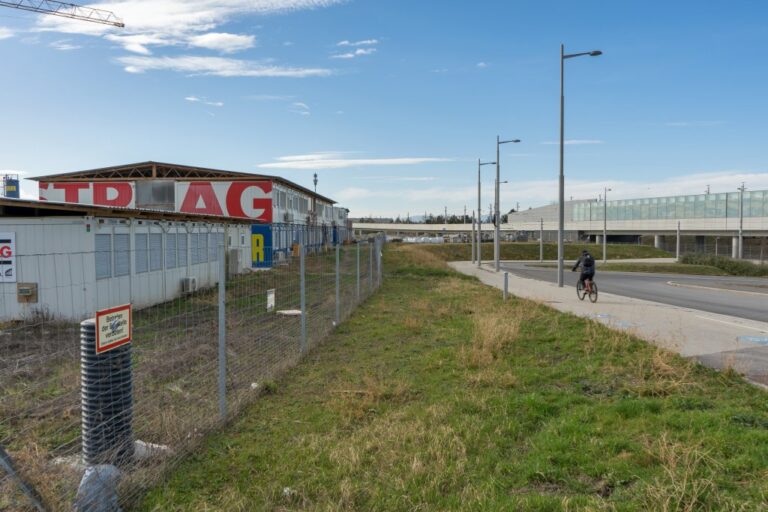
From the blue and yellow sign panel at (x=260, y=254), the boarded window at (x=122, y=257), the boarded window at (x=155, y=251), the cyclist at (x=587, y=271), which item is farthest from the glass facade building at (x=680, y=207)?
the boarded window at (x=122, y=257)

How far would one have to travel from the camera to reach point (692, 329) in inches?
483

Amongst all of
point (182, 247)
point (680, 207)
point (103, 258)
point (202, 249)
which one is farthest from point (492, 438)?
point (680, 207)

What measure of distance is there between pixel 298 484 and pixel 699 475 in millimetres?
3076

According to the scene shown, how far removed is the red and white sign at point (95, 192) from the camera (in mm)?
42344

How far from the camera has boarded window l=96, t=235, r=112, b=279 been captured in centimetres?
1469

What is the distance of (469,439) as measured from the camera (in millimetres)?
5309

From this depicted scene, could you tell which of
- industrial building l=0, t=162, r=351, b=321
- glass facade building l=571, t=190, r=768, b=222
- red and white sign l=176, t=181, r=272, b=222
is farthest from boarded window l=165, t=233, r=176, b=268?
glass facade building l=571, t=190, r=768, b=222

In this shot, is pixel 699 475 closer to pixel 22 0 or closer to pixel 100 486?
pixel 100 486

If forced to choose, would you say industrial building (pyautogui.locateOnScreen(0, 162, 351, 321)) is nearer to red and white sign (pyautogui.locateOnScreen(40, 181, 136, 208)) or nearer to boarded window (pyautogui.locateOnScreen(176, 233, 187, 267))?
boarded window (pyautogui.locateOnScreen(176, 233, 187, 267))

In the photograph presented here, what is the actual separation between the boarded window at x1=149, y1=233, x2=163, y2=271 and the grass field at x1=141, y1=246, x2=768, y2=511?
34.1ft

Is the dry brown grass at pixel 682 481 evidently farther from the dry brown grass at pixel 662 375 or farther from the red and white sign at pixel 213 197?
the red and white sign at pixel 213 197

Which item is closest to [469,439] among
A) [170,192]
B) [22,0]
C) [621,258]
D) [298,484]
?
[298,484]

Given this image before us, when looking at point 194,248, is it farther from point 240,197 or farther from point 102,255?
point 240,197

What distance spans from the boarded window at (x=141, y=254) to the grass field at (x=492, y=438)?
32.1ft
